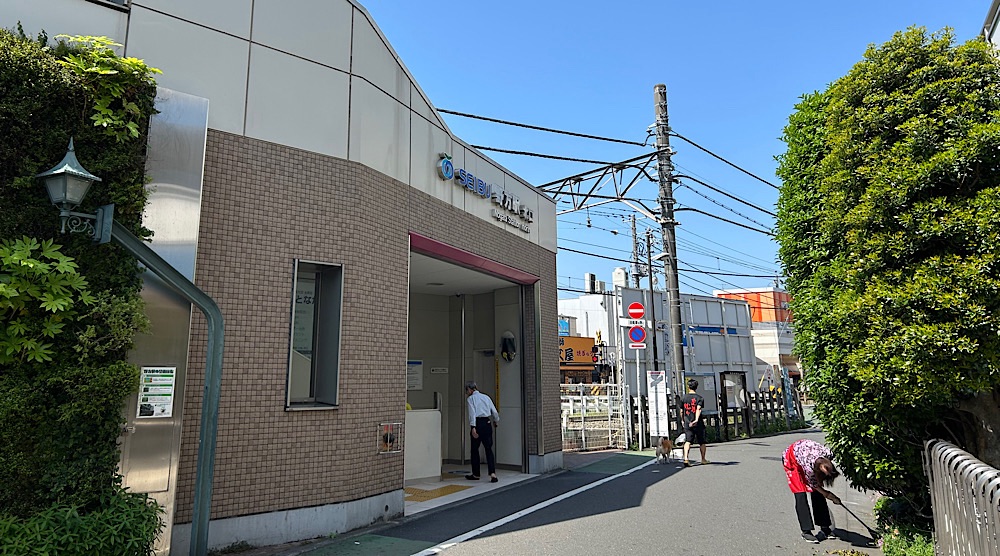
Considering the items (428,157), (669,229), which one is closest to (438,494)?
(428,157)

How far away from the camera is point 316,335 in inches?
307

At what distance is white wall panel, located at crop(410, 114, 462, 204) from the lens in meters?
9.27

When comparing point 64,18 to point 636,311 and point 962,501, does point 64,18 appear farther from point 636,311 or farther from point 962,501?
point 636,311

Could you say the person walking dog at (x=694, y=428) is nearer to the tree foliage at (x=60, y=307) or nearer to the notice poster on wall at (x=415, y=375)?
the notice poster on wall at (x=415, y=375)

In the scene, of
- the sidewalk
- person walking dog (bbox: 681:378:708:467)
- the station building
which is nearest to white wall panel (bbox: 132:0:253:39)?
the station building

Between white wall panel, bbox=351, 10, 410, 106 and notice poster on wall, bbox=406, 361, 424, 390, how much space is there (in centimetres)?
602

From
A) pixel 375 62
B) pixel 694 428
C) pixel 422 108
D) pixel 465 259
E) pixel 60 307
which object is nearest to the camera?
pixel 60 307

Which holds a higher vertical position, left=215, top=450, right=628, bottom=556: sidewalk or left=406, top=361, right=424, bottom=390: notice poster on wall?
left=406, top=361, right=424, bottom=390: notice poster on wall

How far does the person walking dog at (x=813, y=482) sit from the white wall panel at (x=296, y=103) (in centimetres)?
652

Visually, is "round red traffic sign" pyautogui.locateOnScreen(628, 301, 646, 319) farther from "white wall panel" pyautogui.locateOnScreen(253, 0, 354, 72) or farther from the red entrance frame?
"white wall panel" pyautogui.locateOnScreen(253, 0, 354, 72)

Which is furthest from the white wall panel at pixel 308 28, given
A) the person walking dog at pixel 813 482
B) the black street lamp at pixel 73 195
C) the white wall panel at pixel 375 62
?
the person walking dog at pixel 813 482

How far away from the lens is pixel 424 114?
9.60 meters

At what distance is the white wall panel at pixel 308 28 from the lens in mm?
7398

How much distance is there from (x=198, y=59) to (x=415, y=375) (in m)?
7.98
